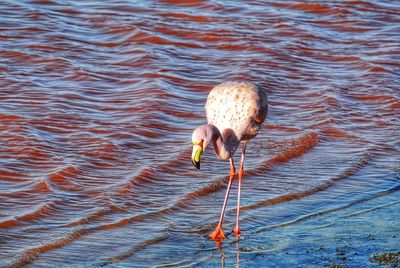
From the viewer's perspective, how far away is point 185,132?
1041 cm

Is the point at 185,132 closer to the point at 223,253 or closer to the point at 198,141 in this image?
the point at 198,141

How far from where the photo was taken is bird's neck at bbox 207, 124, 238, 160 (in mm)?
7934

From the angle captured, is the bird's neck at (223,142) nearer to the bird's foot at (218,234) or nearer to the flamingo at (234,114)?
the flamingo at (234,114)

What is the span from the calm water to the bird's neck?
0.50 meters

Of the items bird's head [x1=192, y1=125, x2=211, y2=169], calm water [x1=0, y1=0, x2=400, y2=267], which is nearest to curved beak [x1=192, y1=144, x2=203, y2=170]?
bird's head [x1=192, y1=125, x2=211, y2=169]

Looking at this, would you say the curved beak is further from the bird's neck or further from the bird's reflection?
the bird's reflection

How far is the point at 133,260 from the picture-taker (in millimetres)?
6910

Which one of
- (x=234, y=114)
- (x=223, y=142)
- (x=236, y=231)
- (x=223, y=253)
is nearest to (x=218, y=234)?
(x=236, y=231)

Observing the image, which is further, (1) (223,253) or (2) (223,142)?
(2) (223,142)

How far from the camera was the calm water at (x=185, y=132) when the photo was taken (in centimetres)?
739

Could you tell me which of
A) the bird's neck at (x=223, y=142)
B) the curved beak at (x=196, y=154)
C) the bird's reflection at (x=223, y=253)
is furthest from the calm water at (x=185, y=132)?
the curved beak at (x=196, y=154)

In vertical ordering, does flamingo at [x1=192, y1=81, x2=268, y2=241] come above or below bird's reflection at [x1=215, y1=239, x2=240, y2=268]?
above

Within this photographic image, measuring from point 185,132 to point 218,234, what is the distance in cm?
299

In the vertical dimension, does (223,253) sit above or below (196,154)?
below
